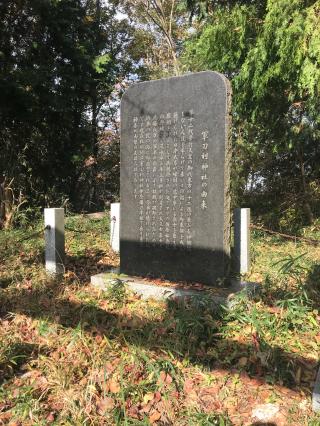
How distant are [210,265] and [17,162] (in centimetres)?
607

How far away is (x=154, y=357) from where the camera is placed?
302 cm

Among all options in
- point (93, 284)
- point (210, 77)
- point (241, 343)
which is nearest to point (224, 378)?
point (241, 343)

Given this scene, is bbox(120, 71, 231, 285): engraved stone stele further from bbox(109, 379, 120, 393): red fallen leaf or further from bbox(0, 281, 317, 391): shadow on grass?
bbox(109, 379, 120, 393): red fallen leaf

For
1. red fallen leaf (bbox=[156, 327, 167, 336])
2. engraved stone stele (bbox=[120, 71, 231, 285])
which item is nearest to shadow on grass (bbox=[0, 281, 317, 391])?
red fallen leaf (bbox=[156, 327, 167, 336])

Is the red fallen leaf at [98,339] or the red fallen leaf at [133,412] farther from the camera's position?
the red fallen leaf at [98,339]

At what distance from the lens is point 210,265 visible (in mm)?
4223

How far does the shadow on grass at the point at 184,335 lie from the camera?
2.85 meters

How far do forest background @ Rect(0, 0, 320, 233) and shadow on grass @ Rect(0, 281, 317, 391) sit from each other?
13.0ft

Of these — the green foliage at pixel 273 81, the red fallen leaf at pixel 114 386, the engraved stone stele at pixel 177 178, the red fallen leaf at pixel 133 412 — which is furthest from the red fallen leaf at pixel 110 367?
the green foliage at pixel 273 81

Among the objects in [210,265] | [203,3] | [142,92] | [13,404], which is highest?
[203,3]

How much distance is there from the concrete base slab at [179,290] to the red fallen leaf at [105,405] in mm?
1411

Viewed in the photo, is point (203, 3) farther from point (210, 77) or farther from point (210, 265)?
point (210, 265)

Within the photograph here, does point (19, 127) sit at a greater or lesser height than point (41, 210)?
greater

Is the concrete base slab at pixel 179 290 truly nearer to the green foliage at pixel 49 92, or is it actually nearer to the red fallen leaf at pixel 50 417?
the red fallen leaf at pixel 50 417
